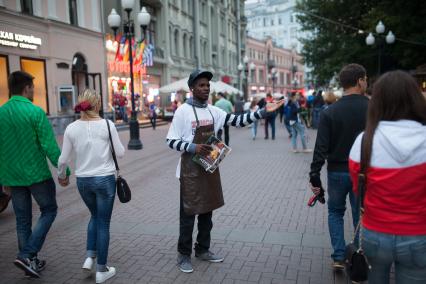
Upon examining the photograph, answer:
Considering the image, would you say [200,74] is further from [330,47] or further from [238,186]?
[330,47]

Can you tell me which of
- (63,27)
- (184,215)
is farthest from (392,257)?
(63,27)

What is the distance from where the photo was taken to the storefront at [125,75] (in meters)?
24.5

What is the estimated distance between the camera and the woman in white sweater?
3.92 meters

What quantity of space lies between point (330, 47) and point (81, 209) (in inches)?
1068

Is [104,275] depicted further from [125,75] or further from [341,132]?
[125,75]

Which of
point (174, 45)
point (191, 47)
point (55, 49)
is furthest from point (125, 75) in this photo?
point (191, 47)

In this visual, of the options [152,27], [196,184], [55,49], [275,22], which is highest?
[275,22]

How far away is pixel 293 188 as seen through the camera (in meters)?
7.82

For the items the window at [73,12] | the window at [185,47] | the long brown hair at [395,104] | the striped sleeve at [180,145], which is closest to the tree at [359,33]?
the window at [185,47]

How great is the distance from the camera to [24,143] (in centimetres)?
407

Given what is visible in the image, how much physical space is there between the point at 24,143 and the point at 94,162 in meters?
0.76

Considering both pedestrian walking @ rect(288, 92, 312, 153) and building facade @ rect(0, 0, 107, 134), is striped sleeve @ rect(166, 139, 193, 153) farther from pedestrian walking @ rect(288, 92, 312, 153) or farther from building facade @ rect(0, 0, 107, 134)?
building facade @ rect(0, 0, 107, 134)

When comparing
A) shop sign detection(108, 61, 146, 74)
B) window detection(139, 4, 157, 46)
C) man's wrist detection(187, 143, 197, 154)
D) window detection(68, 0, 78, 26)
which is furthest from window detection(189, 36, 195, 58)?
man's wrist detection(187, 143, 197, 154)

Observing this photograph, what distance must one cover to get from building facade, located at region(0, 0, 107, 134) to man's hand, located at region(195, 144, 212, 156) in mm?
14302
